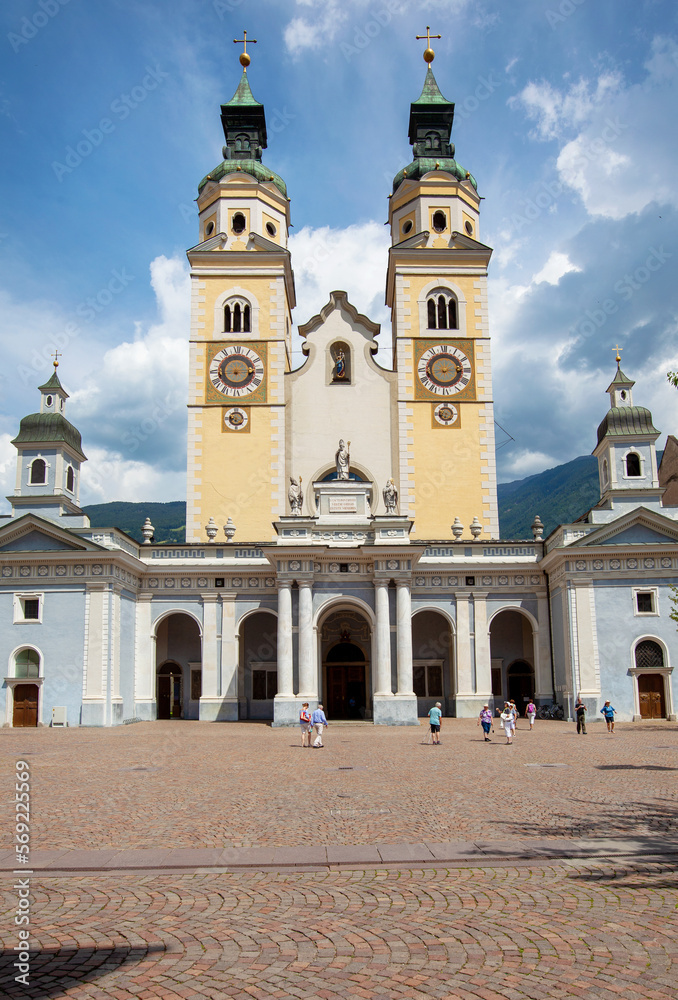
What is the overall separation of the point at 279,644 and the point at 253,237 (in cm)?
2422

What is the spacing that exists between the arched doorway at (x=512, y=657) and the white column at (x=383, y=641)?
769cm

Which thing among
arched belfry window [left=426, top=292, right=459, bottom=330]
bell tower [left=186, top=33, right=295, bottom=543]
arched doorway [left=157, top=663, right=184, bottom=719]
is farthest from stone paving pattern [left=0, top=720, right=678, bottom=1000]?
arched belfry window [left=426, top=292, right=459, bottom=330]

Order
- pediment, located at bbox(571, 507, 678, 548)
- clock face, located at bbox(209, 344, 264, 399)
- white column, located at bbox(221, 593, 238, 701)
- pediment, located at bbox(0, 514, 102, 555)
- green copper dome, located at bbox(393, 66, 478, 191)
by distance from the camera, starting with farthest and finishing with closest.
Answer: green copper dome, located at bbox(393, 66, 478, 191)
clock face, located at bbox(209, 344, 264, 399)
white column, located at bbox(221, 593, 238, 701)
pediment, located at bbox(571, 507, 678, 548)
pediment, located at bbox(0, 514, 102, 555)

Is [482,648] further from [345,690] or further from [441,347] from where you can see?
[441,347]

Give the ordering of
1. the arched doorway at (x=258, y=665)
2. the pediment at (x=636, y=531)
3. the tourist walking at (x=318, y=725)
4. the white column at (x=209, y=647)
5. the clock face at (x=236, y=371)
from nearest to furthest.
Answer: the tourist walking at (x=318, y=725)
the pediment at (x=636, y=531)
the white column at (x=209, y=647)
the arched doorway at (x=258, y=665)
the clock face at (x=236, y=371)

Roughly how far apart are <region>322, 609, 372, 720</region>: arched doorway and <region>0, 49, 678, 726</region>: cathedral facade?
0.36ft

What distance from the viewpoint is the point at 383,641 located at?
3797cm

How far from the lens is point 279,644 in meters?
37.8

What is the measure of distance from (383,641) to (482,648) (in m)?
5.67

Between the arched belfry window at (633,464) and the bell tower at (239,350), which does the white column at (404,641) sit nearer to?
the bell tower at (239,350)

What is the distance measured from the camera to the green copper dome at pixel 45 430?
42469mm

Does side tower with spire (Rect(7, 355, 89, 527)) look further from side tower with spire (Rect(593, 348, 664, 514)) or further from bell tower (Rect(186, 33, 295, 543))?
side tower with spire (Rect(593, 348, 664, 514))

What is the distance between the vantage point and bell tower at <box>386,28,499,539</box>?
153ft

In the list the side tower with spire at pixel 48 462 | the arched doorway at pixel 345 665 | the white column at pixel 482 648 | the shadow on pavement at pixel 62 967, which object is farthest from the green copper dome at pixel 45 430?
the shadow on pavement at pixel 62 967
